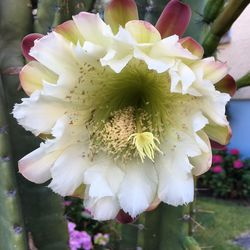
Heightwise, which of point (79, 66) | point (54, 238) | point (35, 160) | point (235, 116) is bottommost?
point (235, 116)

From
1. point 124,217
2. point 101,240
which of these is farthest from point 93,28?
point 101,240

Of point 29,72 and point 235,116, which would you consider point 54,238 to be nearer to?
point 29,72

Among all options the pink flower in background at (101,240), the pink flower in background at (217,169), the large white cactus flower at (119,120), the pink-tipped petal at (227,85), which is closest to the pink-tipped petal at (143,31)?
the large white cactus flower at (119,120)

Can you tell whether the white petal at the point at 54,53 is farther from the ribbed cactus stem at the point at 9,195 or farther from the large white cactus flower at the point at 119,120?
the ribbed cactus stem at the point at 9,195

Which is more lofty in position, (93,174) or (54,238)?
(93,174)

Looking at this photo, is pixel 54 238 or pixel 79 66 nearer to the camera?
pixel 79 66

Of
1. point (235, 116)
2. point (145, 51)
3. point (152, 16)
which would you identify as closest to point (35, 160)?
point (145, 51)

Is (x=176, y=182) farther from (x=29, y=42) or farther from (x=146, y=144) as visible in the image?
(x=29, y=42)

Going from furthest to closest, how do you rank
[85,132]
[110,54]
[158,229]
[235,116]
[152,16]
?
[235,116] < [158,229] < [152,16] < [85,132] < [110,54]
